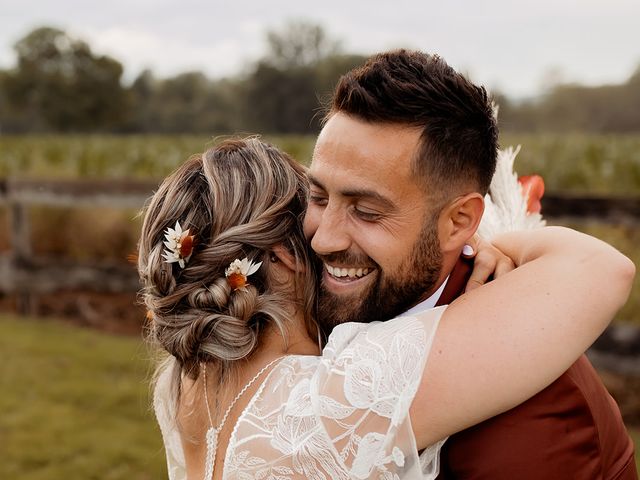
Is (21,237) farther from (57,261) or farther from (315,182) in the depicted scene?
(315,182)

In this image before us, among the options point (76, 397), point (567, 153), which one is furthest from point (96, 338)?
point (567, 153)

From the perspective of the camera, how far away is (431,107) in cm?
205

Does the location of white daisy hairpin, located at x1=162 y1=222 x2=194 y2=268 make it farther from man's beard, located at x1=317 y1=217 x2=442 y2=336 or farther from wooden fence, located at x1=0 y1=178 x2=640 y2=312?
wooden fence, located at x1=0 y1=178 x2=640 y2=312

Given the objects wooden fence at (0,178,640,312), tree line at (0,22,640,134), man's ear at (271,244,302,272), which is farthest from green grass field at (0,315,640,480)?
tree line at (0,22,640,134)

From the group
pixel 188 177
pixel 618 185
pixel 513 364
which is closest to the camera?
Answer: pixel 513 364

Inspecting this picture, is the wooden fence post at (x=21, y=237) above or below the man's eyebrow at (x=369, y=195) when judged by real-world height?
below

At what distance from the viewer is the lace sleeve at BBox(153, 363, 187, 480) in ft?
8.69

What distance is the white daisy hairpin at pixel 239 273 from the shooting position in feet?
7.52

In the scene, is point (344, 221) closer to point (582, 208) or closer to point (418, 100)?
point (418, 100)

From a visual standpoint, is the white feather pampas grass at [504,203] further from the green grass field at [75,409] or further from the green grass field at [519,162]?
the green grass field at [519,162]

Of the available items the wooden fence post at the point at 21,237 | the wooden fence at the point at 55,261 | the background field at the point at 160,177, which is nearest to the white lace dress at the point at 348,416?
the background field at the point at 160,177

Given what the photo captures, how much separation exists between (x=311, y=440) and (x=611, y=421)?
852 mm

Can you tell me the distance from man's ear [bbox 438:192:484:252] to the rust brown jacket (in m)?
0.48

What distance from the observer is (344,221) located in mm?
2152
